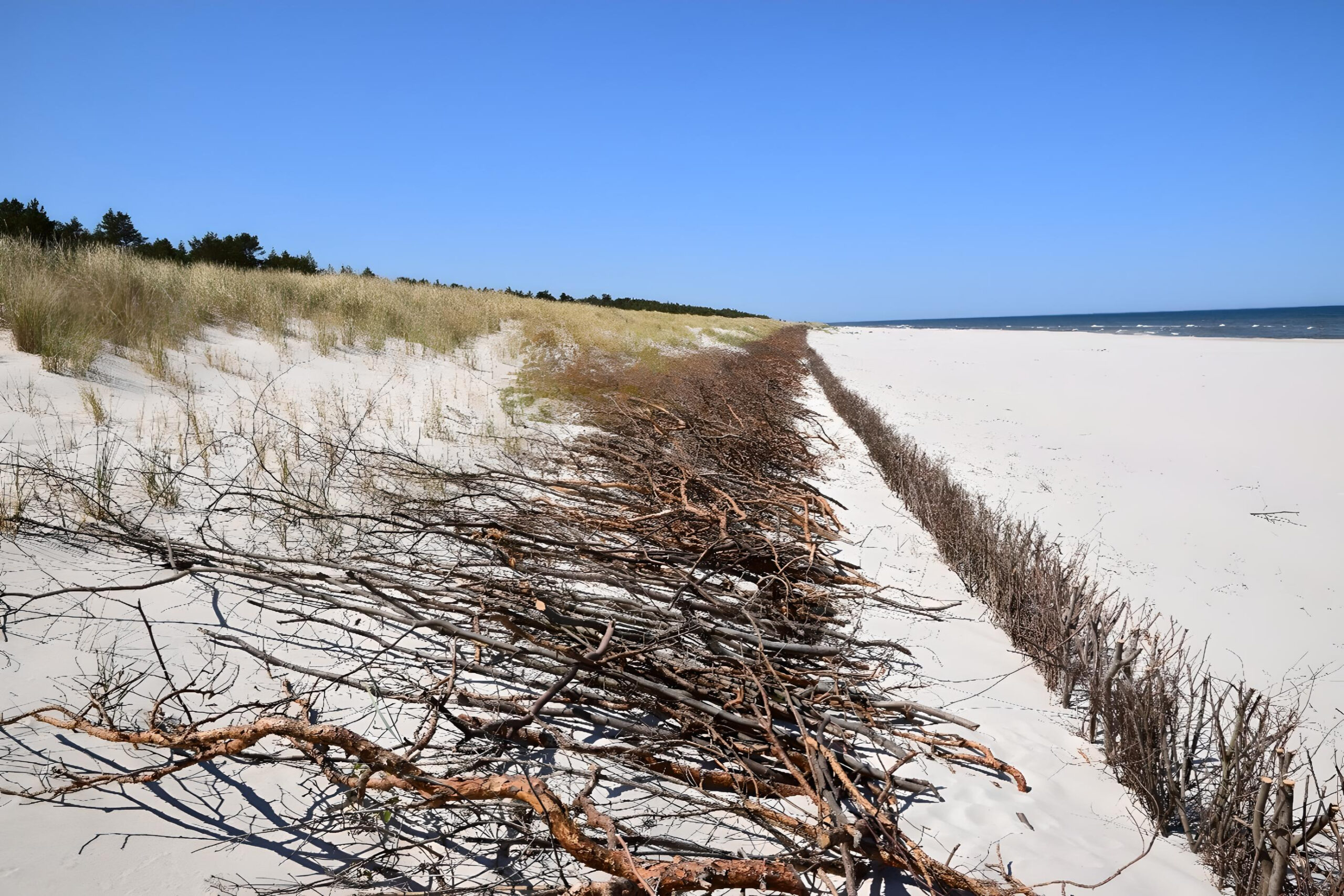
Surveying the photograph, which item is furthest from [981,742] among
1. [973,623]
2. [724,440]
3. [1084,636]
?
[724,440]

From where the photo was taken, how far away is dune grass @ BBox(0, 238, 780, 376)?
5.63 m

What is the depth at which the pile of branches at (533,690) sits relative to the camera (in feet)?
5.88

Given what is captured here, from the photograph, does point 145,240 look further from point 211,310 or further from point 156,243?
point 211,310

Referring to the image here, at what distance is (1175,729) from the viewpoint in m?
2.35

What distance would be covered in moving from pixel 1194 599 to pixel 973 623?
2.14 meters

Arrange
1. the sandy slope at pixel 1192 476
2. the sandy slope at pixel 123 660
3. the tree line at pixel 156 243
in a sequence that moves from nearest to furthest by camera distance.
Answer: the sandy slope at pixel 123 660
the sandy slope at pixel 1192 476
the tree line at pixel 156 243

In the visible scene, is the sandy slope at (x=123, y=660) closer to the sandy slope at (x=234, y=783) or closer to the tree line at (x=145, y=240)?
the sandy slope at (x=234, y=783)

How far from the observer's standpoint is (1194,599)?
471cm

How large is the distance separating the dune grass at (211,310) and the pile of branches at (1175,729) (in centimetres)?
753

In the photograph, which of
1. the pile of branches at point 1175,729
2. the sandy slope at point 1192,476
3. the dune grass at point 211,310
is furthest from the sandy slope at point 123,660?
the sandy slope at point 1192,476

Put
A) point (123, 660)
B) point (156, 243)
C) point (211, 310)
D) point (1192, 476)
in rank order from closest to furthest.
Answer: point (123, 660), point (1192, 476), point (211, 310), point (156, 243)

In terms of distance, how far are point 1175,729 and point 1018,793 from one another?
2.06 feet

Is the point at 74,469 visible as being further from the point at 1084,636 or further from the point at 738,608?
the point at 1084,636

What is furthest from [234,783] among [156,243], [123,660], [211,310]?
[156,243]
